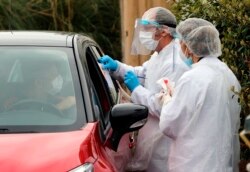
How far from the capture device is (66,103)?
4.87m

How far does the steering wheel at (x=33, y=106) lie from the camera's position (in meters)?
4.84

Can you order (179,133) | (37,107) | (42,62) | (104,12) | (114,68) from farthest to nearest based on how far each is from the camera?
(104,12) < (114,68) < (179,133) < (42,62) < (37,107)

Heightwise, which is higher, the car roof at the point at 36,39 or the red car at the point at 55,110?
the car roof at the point at 36,39

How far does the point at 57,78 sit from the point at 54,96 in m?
0.17

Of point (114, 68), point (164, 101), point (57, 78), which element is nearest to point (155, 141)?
point (164, 101)

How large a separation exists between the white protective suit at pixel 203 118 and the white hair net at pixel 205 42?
0.40 feet

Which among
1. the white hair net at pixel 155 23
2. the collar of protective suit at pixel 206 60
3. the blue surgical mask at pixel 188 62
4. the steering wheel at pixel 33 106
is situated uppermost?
the white hair net at pixel 155 23

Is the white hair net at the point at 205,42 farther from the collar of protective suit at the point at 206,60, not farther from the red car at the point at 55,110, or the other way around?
the red car at the point at 55,110

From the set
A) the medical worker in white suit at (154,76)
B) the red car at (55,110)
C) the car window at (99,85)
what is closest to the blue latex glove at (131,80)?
the medical worker in white suit at (154,76)

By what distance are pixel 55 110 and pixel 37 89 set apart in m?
0.26

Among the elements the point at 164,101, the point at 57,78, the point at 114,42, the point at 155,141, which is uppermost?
the point at 57,78

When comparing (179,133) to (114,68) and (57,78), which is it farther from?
(114,68)

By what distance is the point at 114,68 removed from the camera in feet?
22.4

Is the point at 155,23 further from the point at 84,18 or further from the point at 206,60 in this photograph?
the point at 84,18
